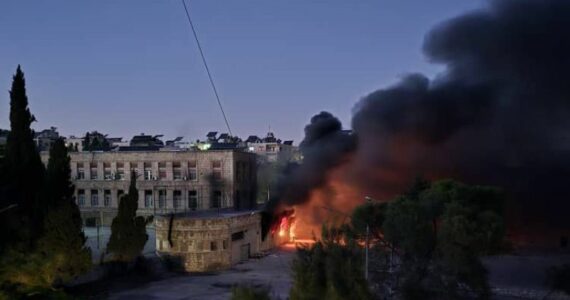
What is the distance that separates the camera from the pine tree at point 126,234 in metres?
31.8

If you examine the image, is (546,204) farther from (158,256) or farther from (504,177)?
(158,256)

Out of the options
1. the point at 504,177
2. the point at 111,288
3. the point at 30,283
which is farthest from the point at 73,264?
the point at 504,177

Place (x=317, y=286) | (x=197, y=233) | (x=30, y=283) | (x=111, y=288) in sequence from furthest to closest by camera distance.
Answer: (x=197, y=233), (x=111, y=288), (x=30, y=283), (x=317, y=286)

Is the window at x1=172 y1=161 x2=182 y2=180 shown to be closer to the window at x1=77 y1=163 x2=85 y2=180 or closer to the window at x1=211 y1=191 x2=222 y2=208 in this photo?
the window at x1=211 y1=191 x2=222 y2=208

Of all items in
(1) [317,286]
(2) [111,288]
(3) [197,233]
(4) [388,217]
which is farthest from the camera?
(3) [197,233]

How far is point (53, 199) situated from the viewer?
92.3 ft

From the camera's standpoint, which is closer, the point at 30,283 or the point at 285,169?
the point at 30,283

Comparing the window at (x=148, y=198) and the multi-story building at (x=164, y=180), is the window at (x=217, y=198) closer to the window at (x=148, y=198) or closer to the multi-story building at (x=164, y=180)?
the multi-story building at (x=164, y=180)

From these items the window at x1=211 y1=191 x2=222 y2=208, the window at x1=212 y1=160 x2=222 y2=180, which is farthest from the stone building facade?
the window at x1=211 y1=191 x2=222 y2=208

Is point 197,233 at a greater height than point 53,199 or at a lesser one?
lesser

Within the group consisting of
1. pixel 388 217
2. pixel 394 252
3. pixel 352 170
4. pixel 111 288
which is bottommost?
pixel 111 288

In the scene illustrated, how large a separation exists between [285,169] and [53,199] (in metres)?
28.6

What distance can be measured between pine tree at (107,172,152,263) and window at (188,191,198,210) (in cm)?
1760

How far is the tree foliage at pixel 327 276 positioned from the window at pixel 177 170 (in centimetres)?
3599
